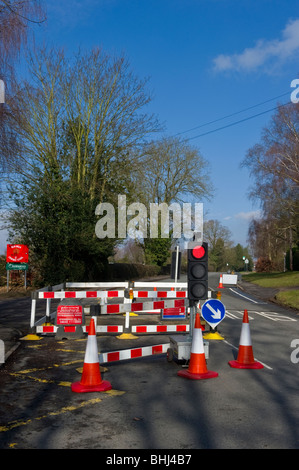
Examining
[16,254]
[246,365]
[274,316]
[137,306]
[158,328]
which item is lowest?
[274,316]

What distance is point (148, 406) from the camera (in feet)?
19.9

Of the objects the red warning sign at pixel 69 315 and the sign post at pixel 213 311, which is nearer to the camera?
the sign post at pixel 213 311

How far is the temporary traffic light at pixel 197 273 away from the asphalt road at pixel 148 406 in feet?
4.30

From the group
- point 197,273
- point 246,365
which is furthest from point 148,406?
point 197,273

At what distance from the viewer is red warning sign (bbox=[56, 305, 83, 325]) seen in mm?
11398

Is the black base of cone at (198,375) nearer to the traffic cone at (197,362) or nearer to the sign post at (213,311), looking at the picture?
the traffic cone at (197,362)

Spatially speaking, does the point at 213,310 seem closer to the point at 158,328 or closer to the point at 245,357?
the point at 158,328

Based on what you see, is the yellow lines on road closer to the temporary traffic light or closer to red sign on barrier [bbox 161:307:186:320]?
the temporary traffic light

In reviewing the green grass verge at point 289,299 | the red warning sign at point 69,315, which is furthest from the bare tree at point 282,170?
the red warning sign at point 69,315

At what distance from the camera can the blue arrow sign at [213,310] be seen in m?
11.0

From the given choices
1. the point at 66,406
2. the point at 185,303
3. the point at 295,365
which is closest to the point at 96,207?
the point at 185,303

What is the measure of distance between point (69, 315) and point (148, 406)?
5705 mm
